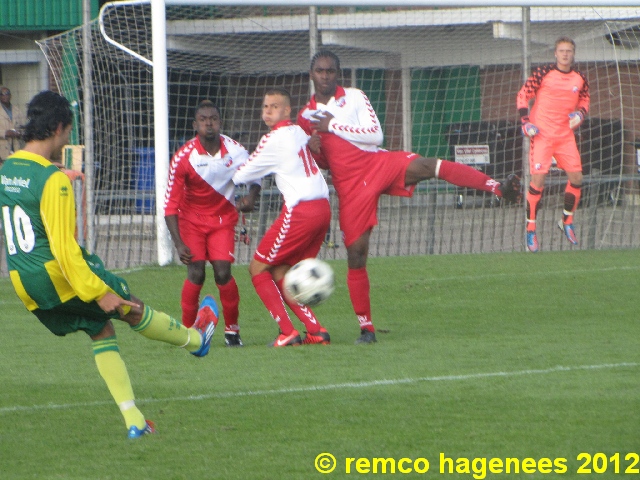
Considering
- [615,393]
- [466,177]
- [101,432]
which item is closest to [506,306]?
[466,177]

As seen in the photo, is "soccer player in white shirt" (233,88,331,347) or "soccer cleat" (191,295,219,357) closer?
"soccer cleat" (191,295,219,357)

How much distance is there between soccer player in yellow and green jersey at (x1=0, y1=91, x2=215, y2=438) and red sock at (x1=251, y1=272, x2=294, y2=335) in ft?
9.05

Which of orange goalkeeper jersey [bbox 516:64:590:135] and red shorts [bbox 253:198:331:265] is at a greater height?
orange goalkeeper jersey [bbox 516:64:590:135]

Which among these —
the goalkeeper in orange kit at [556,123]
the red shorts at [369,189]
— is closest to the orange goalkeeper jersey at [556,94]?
the goalkeeper in orange kit at [556,123]

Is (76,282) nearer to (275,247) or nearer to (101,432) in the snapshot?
(101,432)

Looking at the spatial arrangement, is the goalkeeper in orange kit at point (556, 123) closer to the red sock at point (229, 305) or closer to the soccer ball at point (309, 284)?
the red sock at point (229, 305)

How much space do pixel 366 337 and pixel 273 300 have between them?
76 cm

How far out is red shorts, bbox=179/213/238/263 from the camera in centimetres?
866

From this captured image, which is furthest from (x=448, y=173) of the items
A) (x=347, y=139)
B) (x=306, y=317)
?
(x=306, y=317)

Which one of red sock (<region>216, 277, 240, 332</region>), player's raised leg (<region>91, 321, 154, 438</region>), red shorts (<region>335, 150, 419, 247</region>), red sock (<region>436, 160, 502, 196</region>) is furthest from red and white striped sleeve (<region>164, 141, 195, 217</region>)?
player's raised leg (<region>91, 321, 154, 438</region>)

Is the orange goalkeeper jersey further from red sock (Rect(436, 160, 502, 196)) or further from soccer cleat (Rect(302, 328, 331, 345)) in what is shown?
soccer cleat (Rect(302, 328, 331, 345))

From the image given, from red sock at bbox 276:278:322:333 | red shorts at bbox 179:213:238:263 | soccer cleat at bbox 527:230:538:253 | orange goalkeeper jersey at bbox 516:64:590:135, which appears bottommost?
red sock at bbox 276:278:322:333

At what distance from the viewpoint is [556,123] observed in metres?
14.0

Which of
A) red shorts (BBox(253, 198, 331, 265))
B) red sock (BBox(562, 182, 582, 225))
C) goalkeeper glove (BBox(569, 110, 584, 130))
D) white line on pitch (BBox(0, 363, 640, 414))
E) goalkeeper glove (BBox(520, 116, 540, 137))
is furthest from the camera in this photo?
red sock (BBox(562, 182, 582, 225))
